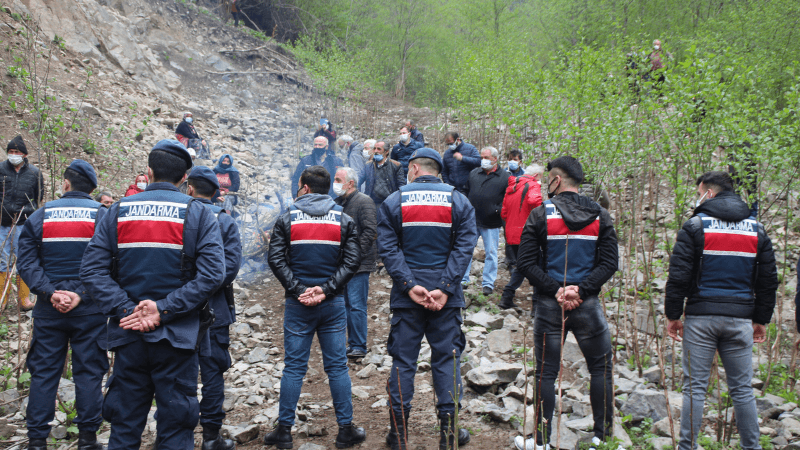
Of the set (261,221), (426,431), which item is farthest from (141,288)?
(261,221)

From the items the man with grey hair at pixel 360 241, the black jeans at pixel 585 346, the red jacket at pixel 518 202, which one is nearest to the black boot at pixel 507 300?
the red jacket at pixel 518 202

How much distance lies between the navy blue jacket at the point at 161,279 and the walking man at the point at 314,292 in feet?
2.71

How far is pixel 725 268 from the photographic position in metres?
3.30

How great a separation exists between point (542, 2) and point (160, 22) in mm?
18010

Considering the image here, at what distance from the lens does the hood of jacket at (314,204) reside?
3.73 m

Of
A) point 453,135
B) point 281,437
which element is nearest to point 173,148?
point 281,437

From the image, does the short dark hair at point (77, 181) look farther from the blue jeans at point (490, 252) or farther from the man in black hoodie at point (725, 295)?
the blue jeans at point (490, 252)

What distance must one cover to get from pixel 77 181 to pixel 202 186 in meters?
1.04

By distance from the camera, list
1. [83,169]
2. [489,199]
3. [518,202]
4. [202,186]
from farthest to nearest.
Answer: [489,199] → [518,202] → [83,169] → [202,186]

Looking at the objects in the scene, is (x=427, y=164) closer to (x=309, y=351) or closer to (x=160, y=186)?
(x=309, y=351)

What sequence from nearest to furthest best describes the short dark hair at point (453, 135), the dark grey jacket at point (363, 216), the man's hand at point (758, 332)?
the man's hand at point (758, 332) < the dark grey jacket at point (363, 216) < the short dark hair at point (453, 135)

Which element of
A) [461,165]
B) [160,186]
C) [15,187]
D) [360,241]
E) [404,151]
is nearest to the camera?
[160,186]

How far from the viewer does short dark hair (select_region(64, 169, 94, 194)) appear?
3838 millimetres

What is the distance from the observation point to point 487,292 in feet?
23.7
